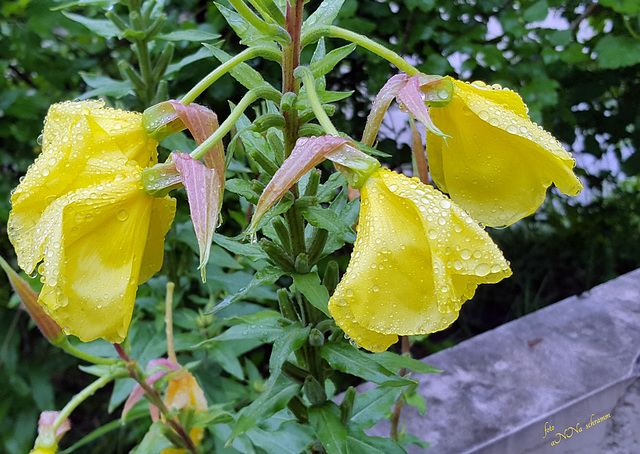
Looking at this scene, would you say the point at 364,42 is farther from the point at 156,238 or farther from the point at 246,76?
the point at 156,238

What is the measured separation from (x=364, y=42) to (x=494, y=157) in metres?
0.18

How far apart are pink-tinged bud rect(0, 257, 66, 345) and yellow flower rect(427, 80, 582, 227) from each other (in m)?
0.55

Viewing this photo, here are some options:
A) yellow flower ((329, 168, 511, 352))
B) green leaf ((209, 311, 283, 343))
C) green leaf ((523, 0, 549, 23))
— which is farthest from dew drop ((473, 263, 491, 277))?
green leaf ((523, 0, 549, 23))

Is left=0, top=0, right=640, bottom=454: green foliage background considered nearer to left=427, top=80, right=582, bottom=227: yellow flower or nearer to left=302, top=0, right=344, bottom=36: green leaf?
left=302, top=0, right=344, bottom=36: green leaf

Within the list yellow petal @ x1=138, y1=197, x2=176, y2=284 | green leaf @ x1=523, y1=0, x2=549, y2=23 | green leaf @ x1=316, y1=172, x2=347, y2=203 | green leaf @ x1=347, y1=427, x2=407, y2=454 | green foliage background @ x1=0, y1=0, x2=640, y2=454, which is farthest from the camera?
green leaf @ x1=523, y1=0, x2=549, y2=23

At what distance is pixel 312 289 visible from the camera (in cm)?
61

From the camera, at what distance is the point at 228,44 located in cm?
169

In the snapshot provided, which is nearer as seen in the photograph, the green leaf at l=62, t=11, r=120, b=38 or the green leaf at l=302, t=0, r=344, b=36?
the green leaf at l=302, t=0, r=344, b=36

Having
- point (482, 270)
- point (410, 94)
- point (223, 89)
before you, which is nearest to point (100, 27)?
point (223, 89)

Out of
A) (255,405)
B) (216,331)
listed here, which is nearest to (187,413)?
(255,405)

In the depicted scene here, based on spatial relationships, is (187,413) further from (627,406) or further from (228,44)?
(228,44)

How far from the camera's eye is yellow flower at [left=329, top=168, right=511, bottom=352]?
0.42 m

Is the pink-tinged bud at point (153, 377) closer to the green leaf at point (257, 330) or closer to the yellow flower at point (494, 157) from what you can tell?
the green leaf at point (257, 330)

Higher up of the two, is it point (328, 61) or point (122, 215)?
point (328, 61)
